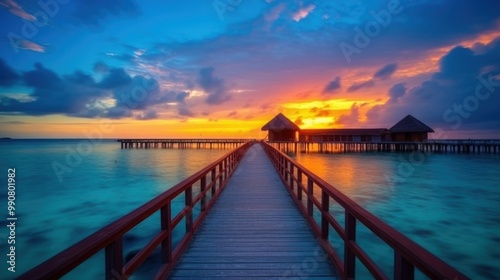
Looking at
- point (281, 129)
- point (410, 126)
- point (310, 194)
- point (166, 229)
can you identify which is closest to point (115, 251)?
point (166, 229)

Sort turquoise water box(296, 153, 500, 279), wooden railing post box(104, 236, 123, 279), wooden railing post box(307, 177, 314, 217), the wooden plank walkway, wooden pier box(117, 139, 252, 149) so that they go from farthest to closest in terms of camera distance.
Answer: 1. wooden pier box(117, 139, 252, 149)
2. turquoise water box(296, 153, 500, 279)
3. wooden railing post box(307, 177, 314, 217)
4. the wooden plank walkway
5. wooden railing post box(104, 236, 123, 279)

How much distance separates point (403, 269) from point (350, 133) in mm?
53852

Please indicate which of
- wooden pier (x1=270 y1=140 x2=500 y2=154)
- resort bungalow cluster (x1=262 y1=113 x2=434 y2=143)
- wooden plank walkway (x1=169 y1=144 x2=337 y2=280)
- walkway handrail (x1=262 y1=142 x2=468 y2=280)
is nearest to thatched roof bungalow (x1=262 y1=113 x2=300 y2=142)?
resort bungalow cluster (x1=262 y1=113 x2=434 y2=143)

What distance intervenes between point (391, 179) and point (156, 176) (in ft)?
60.6

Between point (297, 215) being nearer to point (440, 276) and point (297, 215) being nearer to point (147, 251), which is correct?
point (147, 251)

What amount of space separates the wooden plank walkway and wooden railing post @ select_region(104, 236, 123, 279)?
123cm

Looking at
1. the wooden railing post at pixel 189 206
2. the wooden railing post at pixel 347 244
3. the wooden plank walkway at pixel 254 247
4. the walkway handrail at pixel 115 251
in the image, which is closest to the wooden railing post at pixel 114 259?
the walkway handrail at pixel 115 251

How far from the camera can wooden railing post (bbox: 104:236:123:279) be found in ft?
6.65

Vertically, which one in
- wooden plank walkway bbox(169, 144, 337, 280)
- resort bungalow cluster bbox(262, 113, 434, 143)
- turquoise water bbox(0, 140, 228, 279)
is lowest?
turquoise water bbox(0, 140, 228, 279)

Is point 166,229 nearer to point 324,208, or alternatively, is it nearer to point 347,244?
point 347,244

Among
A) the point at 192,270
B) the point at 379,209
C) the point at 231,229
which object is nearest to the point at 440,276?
the point at 192,270

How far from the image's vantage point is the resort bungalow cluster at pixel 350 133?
47219 mm

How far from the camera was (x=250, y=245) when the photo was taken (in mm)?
4109

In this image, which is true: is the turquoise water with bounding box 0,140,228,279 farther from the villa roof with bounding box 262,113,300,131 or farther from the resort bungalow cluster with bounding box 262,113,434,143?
the resort bungalow cluster with bounding box 262,113,434,143
